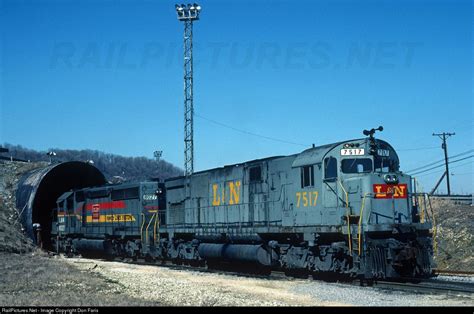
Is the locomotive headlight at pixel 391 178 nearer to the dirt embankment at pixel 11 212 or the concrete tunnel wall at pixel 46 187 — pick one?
the dirt embankment at pixel 11 212

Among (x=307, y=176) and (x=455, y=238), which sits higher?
(x=307, y=176)

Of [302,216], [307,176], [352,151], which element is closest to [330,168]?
[352,151]

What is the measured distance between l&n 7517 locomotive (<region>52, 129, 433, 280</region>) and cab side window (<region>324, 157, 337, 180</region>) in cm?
3

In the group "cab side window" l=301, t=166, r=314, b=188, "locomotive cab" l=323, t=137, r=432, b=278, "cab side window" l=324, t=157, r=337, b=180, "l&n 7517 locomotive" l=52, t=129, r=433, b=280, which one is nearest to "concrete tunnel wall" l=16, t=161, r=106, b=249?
"l&n 7517 locomotive" l=52, t=129, r=433, b=280

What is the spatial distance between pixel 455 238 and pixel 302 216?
453 inches

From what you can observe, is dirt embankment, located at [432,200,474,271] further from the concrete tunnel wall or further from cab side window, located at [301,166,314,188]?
the concrete tunnel wall

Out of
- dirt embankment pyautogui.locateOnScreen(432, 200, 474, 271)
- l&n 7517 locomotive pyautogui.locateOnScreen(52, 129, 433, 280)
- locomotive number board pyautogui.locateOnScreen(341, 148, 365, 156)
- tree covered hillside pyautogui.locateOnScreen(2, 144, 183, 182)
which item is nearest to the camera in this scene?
l&n 7517 locomotive pyautogui.locateOnScreen(52, 129, 433, 280)

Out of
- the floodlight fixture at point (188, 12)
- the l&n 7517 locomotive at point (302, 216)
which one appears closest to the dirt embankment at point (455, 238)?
the l&n 7517 locomotive at point (302, 216)

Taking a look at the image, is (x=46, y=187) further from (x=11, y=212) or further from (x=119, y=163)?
(x=119, y=163)

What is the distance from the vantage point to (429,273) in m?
15.5

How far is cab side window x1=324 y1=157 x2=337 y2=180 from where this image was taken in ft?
52.9

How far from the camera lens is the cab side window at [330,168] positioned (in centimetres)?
1612

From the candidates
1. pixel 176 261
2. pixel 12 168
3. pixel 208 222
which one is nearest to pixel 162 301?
pixel 208 222

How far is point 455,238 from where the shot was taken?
25.4 metres
